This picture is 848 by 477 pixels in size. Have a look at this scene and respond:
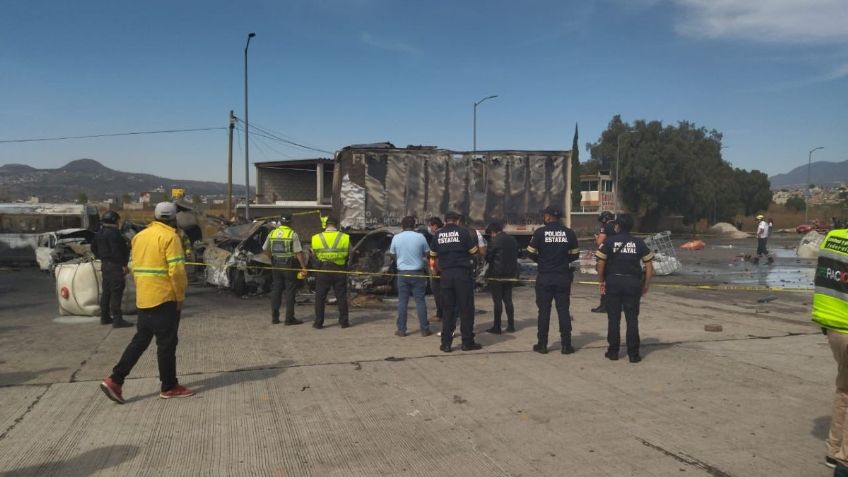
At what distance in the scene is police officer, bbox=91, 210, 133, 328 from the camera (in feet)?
28.1

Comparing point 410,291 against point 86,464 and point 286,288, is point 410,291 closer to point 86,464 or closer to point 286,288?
point 286,288

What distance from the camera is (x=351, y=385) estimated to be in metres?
5.79

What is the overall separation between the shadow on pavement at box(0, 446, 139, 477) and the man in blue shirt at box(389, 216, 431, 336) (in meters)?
4.36

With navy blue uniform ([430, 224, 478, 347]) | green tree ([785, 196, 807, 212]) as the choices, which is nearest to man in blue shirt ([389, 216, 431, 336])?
navy blue uniform ([430, 224, 478, 347])

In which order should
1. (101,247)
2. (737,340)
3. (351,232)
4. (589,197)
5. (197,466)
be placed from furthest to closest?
(589,197), (351,232), (101,247), (737,340), (197,466)

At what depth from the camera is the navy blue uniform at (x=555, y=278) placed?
7.09 m

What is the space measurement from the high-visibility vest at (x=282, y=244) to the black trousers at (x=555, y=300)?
403 centimetres

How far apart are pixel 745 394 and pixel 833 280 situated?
2.23 metres

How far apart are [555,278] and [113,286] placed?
21.1 ft

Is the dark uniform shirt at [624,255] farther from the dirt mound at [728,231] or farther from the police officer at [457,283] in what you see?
the dirt mound at [728,231]

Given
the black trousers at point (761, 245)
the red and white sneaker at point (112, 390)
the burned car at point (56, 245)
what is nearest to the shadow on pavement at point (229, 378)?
the red and white sneaker at point (112, 390)

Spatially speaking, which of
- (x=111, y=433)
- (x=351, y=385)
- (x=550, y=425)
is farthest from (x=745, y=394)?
(x=111, y=433)

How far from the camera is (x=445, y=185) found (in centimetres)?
1510

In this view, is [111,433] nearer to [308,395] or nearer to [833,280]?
[308,395]
